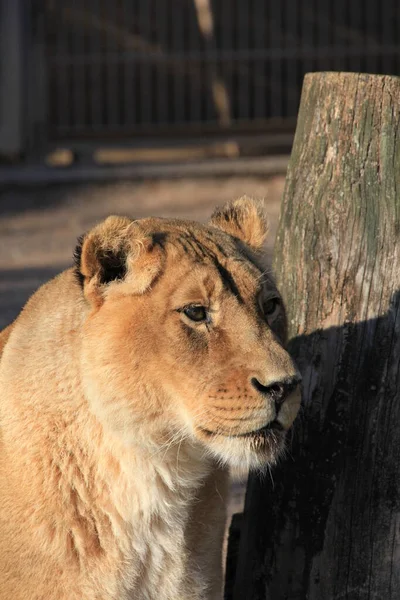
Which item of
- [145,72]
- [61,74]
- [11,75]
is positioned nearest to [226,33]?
[145,72]

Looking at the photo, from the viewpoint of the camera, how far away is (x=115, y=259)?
2848 millimetres

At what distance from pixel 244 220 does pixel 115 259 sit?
2.19ft

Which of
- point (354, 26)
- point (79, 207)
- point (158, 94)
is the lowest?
point (79, 207)

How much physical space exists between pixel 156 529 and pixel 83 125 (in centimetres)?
911

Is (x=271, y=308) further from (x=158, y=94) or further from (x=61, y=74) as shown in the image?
(x=158, y=94)

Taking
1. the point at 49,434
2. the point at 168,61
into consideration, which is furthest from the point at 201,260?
the point at 168,61

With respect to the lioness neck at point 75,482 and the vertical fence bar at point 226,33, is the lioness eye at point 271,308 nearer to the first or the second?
the lioness neck at point 75,482

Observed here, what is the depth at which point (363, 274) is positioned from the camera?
3.32m

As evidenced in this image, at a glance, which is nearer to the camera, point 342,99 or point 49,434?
point 49,434

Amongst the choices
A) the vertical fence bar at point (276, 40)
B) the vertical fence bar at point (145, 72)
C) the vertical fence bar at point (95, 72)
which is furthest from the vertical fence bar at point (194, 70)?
the vertical fence bar at point (95, 72)

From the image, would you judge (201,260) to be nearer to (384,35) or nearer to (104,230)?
(104,230)

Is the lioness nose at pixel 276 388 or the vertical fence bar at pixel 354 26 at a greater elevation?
the lioness nose at pixel 276 388

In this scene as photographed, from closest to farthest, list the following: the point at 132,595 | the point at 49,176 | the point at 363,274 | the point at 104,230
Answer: the point at 104,230, the point at 132,595, the point at 363,274, the point at 49,176

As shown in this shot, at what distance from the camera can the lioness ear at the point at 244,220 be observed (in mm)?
3338
